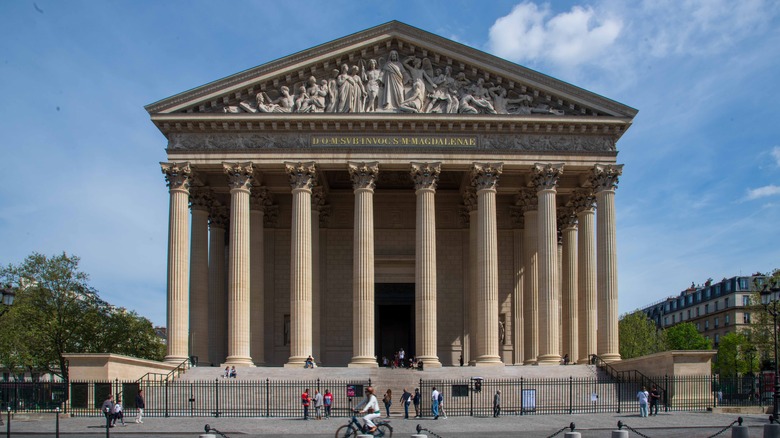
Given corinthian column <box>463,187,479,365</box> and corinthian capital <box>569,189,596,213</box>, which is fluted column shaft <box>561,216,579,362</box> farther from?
corinthian column <box>463,187,479,365</box>

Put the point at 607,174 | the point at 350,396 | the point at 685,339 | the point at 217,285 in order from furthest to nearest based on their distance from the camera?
1. the point at 685,339
2. the point at 217,285
3. the point at 607,174
4. the point at 350,396

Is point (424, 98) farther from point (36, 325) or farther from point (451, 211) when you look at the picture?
point (36, 325)

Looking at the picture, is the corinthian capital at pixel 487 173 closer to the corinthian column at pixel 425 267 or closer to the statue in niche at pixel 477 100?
the corinthian column at pixel 425 267

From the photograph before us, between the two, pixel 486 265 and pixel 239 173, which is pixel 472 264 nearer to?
pixel 486 265

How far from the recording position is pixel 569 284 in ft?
169

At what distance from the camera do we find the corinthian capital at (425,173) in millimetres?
46406

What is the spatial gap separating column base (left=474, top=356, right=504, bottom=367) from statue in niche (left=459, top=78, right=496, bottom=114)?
12869mm

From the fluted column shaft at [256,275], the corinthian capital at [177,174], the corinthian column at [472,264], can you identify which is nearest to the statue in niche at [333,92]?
the fluted column shaft at [256,275]

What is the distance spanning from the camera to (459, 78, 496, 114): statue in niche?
46594mm

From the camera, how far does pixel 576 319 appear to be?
50.2 meters

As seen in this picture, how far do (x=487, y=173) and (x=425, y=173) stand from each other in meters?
3.28

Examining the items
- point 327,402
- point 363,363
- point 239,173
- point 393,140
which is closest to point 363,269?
point 363,363

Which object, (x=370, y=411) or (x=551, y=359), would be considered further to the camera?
(x=551, y=359)

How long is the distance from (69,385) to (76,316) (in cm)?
3060
